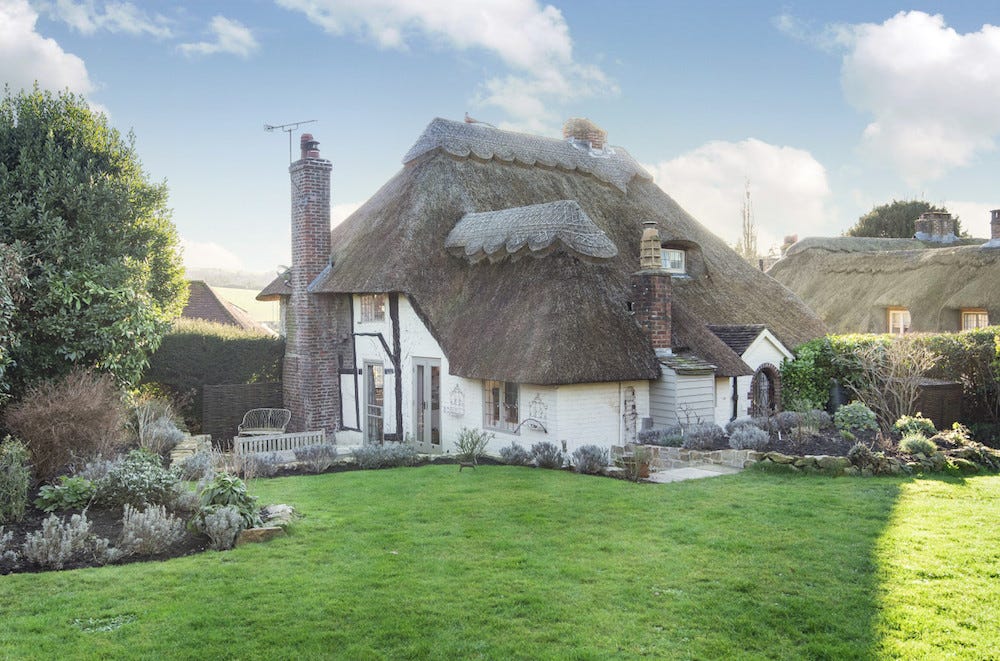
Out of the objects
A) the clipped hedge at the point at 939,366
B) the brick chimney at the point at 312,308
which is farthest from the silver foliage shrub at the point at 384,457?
the clipped hedge at the point at 939,366

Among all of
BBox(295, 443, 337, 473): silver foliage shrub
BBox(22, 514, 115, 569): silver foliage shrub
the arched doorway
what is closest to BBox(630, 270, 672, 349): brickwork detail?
the arched doorway

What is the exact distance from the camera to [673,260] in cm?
2081

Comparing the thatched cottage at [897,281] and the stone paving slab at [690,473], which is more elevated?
the thatched cottage at [897,281]

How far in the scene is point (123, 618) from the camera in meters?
6.52

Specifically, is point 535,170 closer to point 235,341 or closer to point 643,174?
point 643,174

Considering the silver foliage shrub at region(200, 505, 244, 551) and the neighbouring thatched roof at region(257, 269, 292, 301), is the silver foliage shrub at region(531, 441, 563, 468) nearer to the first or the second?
the silver foliage shrub at region(200, 505, 244, 551)

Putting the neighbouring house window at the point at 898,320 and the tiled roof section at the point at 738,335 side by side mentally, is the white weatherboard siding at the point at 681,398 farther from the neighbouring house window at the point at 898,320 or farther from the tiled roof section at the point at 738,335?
the neighbouring house window at the point at 898,320

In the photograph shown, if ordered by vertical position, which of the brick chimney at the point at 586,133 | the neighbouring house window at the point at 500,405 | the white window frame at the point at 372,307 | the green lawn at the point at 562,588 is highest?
the brick chimney at the point at 586,133

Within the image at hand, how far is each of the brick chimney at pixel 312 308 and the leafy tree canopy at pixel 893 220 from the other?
4125 cm

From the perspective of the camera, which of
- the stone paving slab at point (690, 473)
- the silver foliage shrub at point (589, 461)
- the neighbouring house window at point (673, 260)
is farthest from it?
the neighbouring house window at point (673, 260)

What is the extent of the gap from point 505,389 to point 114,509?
26.3ft

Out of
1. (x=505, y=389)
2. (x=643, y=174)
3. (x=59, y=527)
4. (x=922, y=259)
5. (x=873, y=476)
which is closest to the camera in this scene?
(x=59, y=527)

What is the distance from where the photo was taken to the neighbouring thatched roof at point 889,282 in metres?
26.7

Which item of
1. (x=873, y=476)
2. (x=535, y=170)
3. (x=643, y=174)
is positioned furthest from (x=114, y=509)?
(x=643, y=174)
